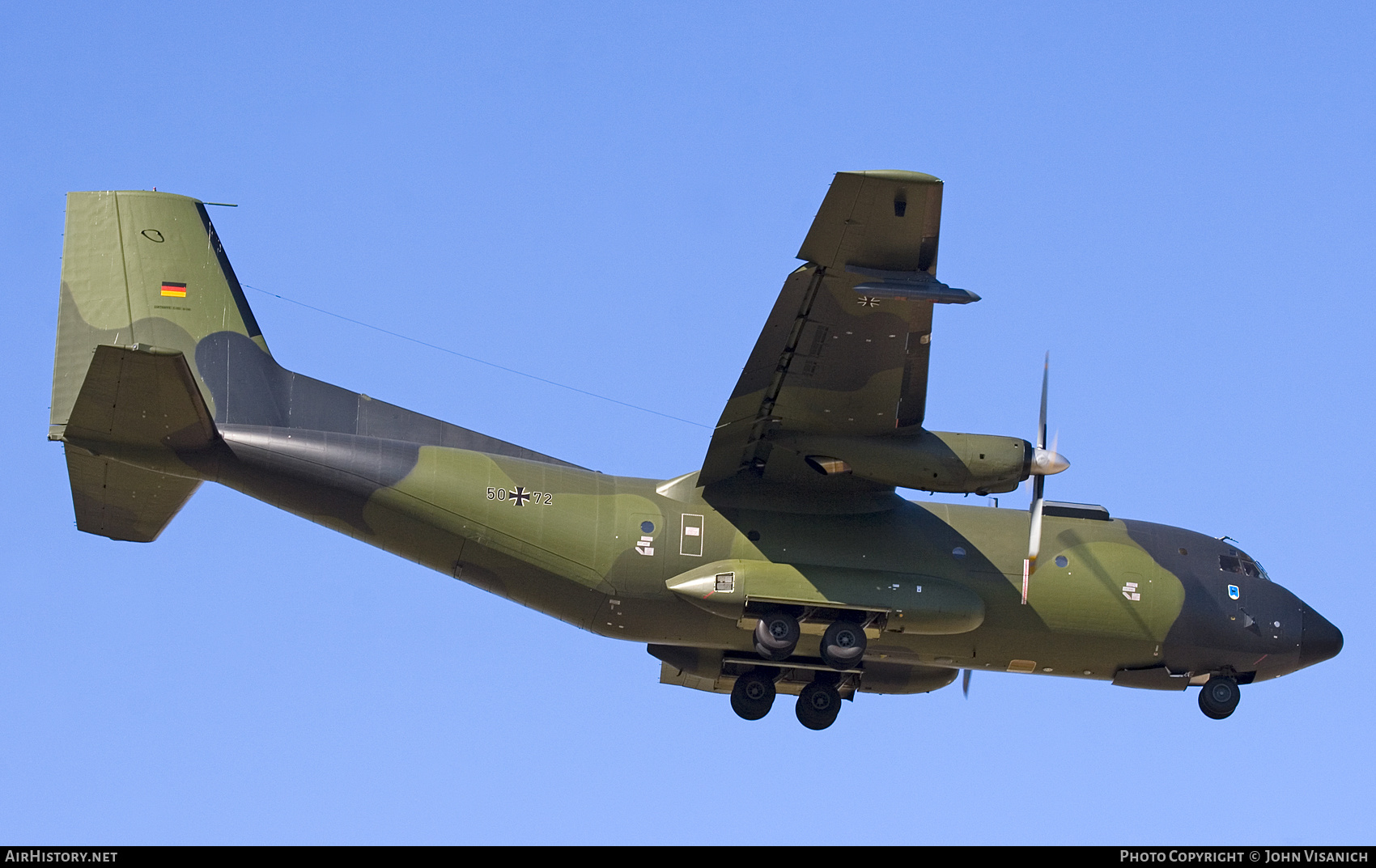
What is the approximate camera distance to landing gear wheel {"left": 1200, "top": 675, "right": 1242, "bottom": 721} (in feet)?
82.6

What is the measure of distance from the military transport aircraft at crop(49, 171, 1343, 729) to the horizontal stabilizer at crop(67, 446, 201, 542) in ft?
0.13

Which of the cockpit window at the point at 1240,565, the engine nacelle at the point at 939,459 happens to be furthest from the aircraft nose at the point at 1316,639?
the engine nacelle at the point at 939,459

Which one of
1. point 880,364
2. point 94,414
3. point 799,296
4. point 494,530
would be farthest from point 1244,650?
point 94,414

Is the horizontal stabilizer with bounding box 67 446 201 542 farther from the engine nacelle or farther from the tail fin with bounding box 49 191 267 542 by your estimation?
the engine nacelle

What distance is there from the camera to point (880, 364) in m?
22.1

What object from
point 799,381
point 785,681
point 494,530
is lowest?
point 785,681

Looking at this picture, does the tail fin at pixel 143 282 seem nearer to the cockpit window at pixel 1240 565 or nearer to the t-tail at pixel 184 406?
Result: the t-tail at pixel 184 406

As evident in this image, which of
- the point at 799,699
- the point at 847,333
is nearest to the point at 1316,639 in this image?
the point at 799,699

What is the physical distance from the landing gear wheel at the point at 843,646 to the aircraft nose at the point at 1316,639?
7.17 meters

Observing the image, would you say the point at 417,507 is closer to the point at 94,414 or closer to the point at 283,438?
the point at 283,438

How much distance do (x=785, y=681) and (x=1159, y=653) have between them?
18.9 feet

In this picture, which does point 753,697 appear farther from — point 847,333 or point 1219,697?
point 1219,697

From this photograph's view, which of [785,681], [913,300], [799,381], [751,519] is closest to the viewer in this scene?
[913,300]

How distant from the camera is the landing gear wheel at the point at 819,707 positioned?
25750 millimetres
